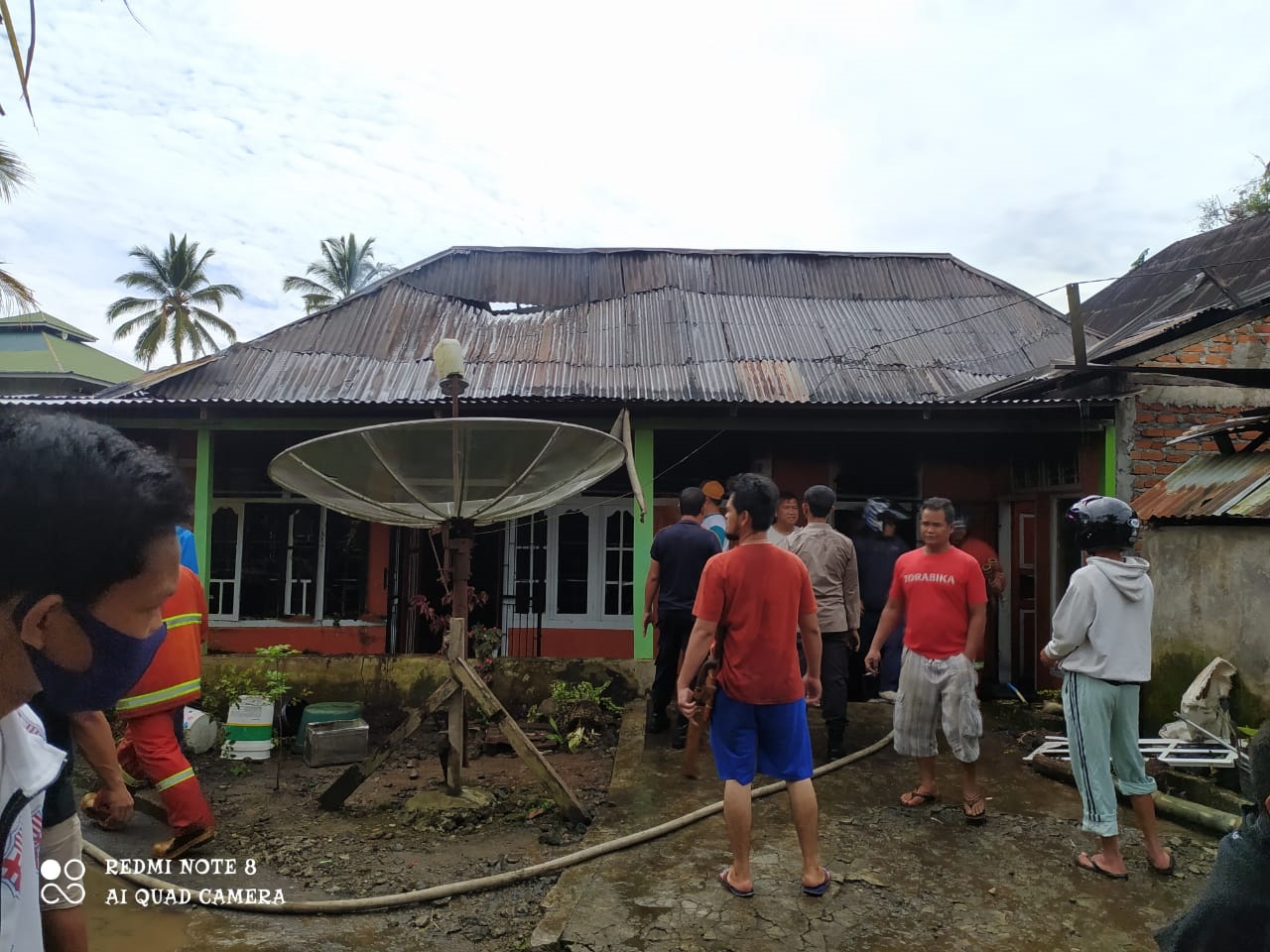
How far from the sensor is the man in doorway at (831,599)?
513 centimetres

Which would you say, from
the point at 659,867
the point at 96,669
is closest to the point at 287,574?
the point at 659,867

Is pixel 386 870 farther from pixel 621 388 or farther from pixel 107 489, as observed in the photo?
pixel 621 388

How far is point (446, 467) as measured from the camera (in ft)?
14.3

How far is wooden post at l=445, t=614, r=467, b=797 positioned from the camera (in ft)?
14.3

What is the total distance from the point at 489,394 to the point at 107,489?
650 cm

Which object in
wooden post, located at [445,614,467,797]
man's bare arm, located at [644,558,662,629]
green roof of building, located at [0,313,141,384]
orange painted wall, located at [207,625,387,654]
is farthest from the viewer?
green roof of building, located at [0,313,141,384]

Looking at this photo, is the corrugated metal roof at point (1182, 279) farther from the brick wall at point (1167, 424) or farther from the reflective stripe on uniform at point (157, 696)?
the reflective stripe on uniform at point (157, 696)

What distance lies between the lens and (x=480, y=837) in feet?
13.6

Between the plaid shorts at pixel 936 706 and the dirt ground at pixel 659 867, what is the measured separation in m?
0.40

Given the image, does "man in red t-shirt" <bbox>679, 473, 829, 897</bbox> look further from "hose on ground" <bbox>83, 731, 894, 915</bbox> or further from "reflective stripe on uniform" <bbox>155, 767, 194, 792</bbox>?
"reflective stripe on uniform" <bbox>155, 767, 194, 792</bbox>

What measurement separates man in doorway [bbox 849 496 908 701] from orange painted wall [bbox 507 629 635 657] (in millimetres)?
2742

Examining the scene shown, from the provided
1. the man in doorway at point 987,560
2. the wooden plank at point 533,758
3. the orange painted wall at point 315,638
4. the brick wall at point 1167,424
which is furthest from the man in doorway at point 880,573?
the orange painted wall at point 315,638

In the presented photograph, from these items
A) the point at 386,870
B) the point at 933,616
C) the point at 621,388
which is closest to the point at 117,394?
the point at 621,388

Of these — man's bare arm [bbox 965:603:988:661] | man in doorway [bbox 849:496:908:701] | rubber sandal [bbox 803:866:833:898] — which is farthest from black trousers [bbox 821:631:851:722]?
rubber sandal [bbox 803:866:833:898]
